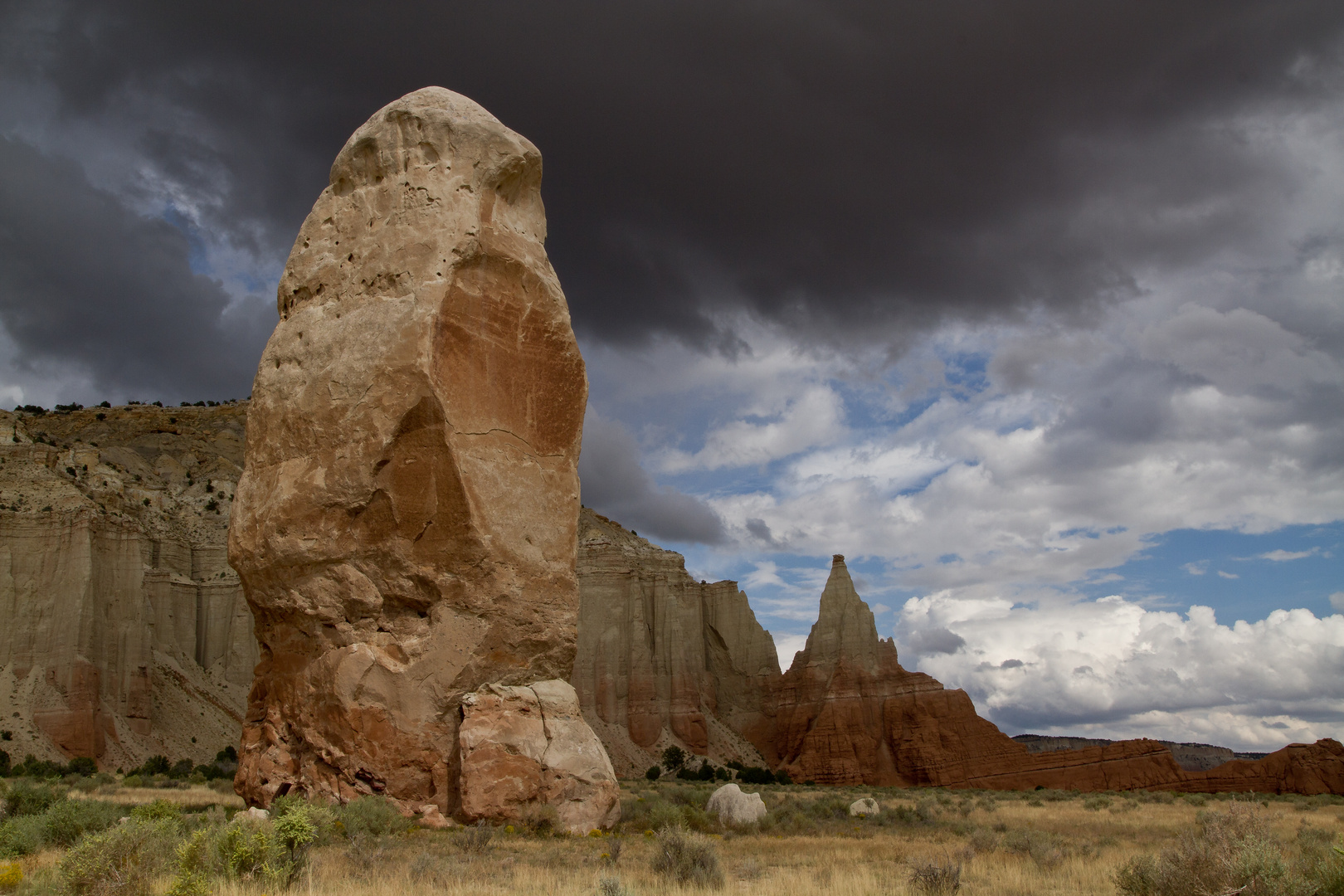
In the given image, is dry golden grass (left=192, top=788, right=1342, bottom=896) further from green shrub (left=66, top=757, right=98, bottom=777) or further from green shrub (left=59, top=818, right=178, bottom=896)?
green shrub (left=66, top=757, right=98, bottom=777)

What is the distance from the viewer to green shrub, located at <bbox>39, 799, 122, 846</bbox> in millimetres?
11203

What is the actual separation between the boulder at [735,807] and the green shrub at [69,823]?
31.3ft

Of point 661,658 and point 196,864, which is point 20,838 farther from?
point 661,658

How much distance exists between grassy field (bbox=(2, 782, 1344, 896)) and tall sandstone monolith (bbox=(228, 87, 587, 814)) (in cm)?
227

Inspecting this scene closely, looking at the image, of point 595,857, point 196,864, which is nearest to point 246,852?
point 196,864

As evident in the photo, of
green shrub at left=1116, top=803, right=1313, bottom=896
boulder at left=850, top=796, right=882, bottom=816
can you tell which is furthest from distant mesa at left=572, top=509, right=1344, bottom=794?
green shrub at left=1116, top=803, right=1313, bottom=896

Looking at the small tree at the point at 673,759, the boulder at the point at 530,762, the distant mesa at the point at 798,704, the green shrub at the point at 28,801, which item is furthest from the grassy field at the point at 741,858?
the distant mesa at the point at 798,704

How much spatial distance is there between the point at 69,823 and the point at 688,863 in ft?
24.8

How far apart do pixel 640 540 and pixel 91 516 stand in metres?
41.5

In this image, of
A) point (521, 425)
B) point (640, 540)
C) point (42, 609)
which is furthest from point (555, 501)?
point (640, 540)

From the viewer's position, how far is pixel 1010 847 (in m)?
13.2

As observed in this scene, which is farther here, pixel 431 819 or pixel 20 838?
pixel 431 819

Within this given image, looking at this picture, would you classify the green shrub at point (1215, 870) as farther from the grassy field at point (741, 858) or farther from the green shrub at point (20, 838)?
the green shrub at point (20, 838)

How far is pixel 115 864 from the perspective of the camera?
7.95 metres
